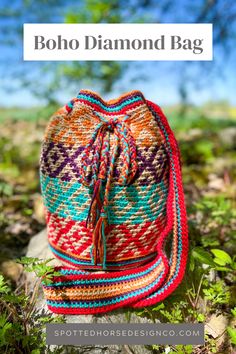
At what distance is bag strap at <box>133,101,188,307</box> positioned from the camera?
4.23 feet

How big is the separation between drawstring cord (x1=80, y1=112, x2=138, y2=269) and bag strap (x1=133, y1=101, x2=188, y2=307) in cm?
16

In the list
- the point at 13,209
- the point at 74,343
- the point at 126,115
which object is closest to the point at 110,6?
the point at 13,209

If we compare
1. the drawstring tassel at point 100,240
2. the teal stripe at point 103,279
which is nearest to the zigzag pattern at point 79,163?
the drawstring tassel at point 100,240

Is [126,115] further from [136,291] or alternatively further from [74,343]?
[74,343]

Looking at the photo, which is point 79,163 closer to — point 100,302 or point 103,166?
point 103,166

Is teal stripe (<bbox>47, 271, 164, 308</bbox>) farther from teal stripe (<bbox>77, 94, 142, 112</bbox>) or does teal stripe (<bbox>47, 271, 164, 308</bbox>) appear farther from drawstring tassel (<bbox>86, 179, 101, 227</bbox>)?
teal stripe (<bbox>77, 94, 142, 112</bbox>)

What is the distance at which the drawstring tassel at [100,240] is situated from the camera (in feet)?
3.91

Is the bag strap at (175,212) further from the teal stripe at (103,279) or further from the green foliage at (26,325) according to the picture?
the green foliage at (26,325)

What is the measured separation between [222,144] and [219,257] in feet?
9.27

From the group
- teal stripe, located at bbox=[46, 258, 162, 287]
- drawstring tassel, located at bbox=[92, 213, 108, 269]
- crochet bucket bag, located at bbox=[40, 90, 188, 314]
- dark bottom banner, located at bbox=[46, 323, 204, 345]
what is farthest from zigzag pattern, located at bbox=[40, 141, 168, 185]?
dark bottom banner, located at bbox=[46, 323, 204, 345]

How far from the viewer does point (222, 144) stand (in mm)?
3914

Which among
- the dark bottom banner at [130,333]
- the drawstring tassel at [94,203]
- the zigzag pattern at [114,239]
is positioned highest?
the drawstring tassel at [94,203]

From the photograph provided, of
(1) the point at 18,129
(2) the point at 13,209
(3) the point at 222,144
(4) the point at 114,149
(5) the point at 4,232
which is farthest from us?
(1) the point at 18,129

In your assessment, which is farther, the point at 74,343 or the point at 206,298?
the point at 206,298
